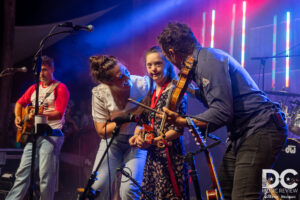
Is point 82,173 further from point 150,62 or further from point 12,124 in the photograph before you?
point 150,62

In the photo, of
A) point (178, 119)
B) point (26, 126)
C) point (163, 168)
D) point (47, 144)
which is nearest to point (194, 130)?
point (178, 119)

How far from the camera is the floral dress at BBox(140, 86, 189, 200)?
3096 millimetres

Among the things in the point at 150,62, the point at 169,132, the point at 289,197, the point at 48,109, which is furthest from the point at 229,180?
the point at 48,109

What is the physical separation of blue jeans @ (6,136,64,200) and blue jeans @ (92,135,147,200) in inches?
54.5

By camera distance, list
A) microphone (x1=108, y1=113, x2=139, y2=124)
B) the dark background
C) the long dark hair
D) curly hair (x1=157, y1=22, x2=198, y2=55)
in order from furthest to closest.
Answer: the dark background < the long dark hair < microphone (x1=108, y1=113, x2=139, y2=124) < curly hair (x1=157, y1=22, x2=198, y2=55)

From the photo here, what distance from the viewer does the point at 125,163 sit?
3.41 metres

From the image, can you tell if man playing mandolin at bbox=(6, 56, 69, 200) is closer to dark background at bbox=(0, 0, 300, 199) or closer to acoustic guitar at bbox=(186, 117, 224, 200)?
dark background at bbox=(0, 0, 300, 199)

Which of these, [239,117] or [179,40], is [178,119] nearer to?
[239,117]

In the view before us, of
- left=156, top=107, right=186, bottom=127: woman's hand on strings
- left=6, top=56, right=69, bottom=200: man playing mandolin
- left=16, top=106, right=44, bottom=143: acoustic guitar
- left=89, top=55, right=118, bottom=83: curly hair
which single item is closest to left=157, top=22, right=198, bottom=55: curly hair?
left=156, top=107, right=186, bottom=127: woman's hand on strings

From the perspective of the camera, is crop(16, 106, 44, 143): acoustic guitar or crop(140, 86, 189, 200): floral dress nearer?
crop(140, 86, 189, 200): floral dress

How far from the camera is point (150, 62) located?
339cm

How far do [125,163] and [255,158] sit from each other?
1.56 metres

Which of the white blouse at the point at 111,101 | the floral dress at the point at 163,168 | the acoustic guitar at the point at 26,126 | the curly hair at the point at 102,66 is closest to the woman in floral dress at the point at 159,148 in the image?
the floral dress at the point at 163,168

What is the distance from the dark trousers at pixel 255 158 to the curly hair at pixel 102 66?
65.5 inches
